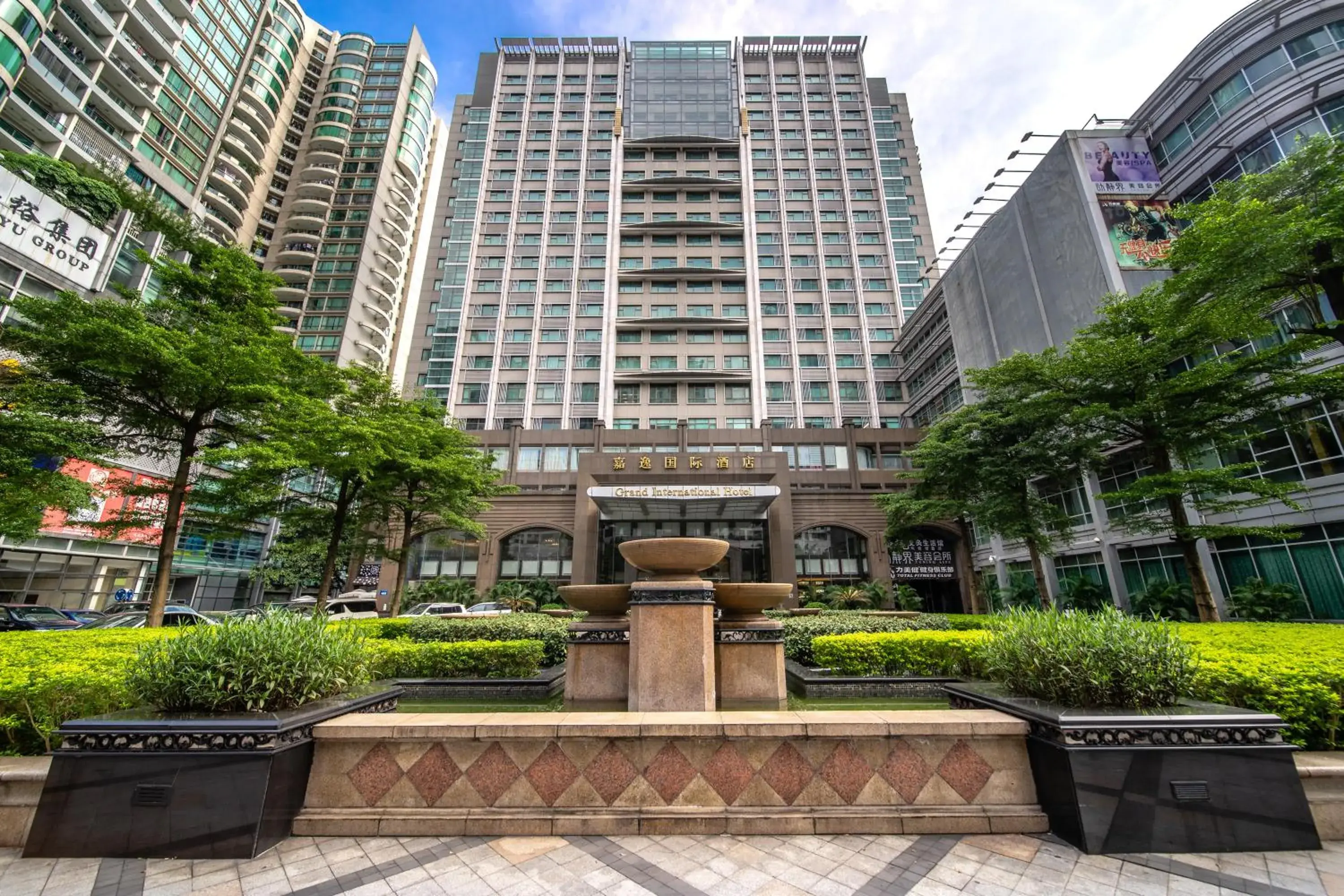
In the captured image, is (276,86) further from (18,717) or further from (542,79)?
(18,717)

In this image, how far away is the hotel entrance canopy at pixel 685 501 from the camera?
2864cm

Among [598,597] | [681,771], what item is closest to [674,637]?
[598,597]

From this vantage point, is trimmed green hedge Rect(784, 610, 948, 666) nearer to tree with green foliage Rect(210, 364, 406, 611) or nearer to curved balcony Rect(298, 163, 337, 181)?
tree with green foliage Rect(210, 364, 406, 611)

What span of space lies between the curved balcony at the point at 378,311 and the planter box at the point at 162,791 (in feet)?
219

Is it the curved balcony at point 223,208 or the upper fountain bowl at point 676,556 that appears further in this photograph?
the curved balcony at point 223,208

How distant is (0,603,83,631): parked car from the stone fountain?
759 inches

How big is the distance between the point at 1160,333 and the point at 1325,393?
3.92 meters

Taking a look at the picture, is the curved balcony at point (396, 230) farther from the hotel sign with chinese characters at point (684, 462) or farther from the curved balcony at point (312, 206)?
the hotel sign with chinese characters at point (684, 462)

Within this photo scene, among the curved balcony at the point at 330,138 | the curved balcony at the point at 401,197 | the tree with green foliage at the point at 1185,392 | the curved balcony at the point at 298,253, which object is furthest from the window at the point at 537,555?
the curved balcony at the point at 330,138

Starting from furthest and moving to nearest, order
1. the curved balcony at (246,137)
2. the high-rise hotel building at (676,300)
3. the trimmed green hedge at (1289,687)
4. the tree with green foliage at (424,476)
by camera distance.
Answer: the curved balcony at (246,137) → the high-rise hotel building at (676,300) → the tree with green foliage at (424,476) → the trimmed green hedge at (1289,687)

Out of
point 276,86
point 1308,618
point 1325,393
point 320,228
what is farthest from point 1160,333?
point 276,86

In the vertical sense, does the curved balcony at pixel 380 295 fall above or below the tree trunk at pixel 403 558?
above

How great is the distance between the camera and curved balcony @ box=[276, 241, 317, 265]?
193ft

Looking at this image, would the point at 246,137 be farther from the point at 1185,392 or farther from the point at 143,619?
the point at 1185,392
